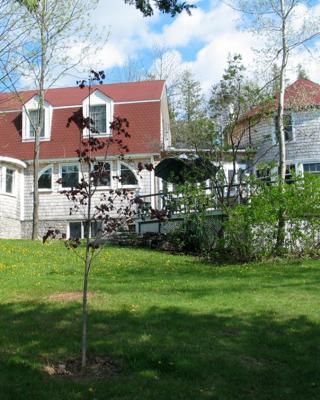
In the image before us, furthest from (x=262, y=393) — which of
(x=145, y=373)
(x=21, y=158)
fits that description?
(x=21, y=158)

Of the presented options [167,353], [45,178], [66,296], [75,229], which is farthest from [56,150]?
[167,353]

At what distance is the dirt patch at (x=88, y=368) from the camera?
576 cm

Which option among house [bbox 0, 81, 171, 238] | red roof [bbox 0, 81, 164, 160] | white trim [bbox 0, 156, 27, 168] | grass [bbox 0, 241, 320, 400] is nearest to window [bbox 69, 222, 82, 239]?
house [bbox 0, 81, 171, 238]

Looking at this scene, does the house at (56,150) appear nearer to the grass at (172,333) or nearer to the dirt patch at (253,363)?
the grass at (172,333)

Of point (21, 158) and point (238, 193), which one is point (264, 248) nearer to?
point (238, 193)

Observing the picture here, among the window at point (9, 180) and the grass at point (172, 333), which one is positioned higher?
the window at point (9, 180)

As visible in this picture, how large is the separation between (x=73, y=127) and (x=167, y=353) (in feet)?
72.8

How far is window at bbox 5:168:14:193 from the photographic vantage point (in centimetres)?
2581

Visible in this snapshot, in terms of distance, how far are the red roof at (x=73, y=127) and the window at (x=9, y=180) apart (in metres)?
1.05

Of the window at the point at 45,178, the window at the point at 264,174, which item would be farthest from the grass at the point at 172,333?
the window at the point at 45,178

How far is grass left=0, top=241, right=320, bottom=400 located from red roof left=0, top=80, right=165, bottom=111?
1691cm

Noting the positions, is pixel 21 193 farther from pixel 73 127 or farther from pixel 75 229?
pixel 73 127

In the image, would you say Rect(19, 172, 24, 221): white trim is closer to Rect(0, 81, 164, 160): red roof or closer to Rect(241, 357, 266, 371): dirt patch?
Rect(0, 81, 164, 160): red roof

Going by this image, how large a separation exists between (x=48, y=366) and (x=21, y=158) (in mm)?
21817
